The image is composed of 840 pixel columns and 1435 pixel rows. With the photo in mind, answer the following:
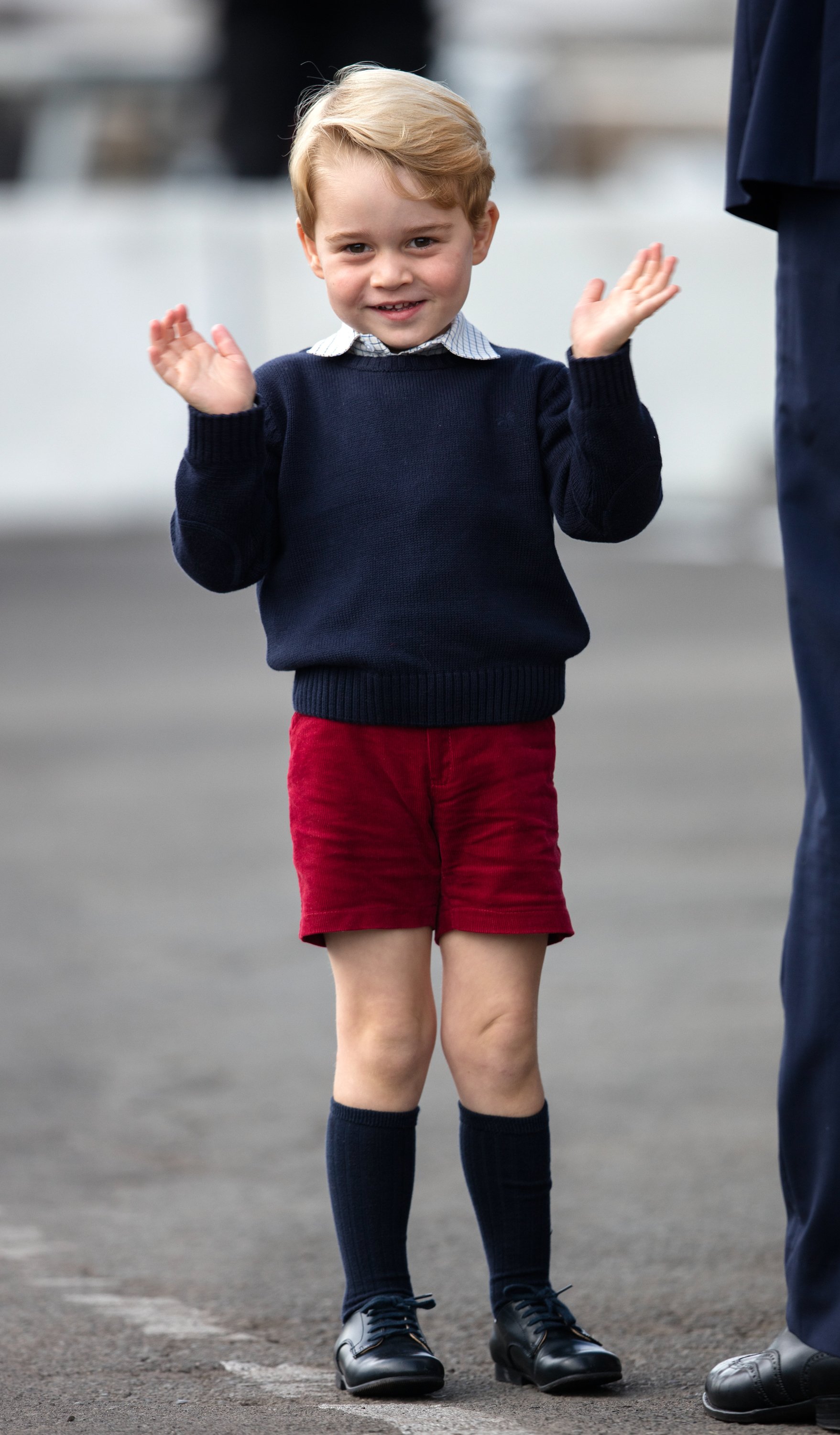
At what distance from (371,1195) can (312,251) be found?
1221 mm

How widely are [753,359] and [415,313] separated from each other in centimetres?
1516

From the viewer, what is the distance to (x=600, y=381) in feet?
7.88

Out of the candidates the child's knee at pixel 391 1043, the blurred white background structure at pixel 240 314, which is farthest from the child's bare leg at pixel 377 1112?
the blurred white background structure at pixel 240 314

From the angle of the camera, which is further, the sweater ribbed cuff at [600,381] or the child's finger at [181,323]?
the child's finger at [181,323]

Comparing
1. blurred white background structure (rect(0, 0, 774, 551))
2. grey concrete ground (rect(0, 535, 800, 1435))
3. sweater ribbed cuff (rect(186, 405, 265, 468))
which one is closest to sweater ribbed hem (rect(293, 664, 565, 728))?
sweater ribbed cuff (rect(186, 405, 265, 468))

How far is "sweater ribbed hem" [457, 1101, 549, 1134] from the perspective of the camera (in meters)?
2.64

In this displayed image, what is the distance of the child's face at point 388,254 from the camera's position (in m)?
2.50

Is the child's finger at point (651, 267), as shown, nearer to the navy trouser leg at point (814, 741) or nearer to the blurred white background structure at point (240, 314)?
the navy trouser leg at point (814, 741)

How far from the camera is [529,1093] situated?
8.72 ft

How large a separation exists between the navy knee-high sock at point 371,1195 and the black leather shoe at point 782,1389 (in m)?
0.44

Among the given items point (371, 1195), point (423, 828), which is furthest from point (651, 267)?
point (371, 1195)

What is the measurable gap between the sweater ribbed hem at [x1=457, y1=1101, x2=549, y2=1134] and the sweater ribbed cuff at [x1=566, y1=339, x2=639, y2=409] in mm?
905

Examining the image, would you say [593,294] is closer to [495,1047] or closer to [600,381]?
[600,381]

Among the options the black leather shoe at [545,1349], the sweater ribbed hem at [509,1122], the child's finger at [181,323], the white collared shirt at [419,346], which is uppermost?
the child's finger at [181,323]
